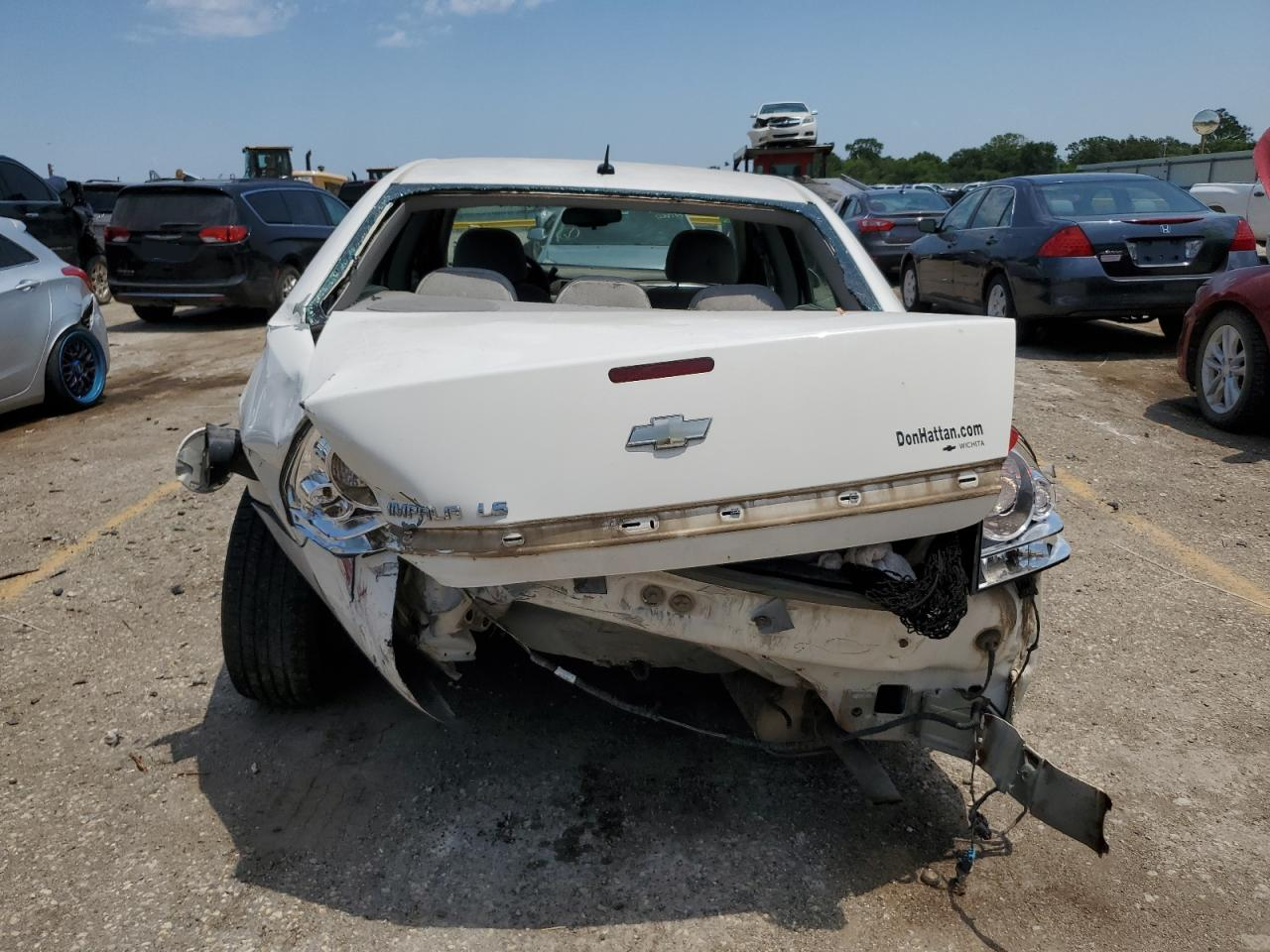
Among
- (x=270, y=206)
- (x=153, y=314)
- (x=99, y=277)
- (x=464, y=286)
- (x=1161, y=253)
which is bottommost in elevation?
(x=153, y=314)

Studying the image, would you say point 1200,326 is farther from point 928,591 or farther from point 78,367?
point 78,367

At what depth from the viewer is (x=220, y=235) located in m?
12.1

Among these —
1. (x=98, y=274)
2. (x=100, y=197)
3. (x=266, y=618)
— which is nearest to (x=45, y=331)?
(x=266, y=618)

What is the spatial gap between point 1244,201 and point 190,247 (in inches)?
597

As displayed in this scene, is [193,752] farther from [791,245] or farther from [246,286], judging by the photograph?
[246,286]

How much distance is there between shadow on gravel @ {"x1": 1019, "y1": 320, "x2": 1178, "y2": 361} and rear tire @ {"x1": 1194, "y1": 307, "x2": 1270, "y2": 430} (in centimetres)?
249

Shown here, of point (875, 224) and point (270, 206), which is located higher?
point (270, 206)

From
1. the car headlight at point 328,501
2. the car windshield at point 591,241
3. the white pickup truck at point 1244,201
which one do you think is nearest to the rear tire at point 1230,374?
the car windshield at point 591,241

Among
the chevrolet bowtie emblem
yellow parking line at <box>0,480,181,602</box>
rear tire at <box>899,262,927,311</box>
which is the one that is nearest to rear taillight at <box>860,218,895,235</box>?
rear tire at <box>899,262,927,311</box>

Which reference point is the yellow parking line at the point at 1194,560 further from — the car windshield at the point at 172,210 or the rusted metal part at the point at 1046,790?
the car windshield at the point at 172,210

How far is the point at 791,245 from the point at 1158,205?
6.29m

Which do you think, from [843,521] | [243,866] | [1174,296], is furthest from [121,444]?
[1174,296]

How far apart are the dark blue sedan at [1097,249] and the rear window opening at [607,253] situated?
4870 mm

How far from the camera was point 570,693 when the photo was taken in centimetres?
362
